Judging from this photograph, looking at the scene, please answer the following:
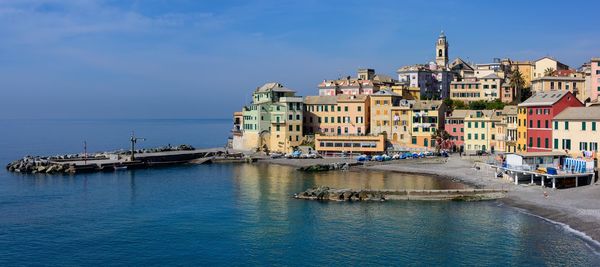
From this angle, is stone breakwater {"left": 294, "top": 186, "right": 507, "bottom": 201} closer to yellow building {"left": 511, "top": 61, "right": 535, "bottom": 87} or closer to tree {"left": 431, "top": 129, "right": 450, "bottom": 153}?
tree {"left": 431, "top": 129, "right": 450, "bottom": 153}

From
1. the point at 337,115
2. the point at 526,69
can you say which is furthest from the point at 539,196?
the point at 526,69

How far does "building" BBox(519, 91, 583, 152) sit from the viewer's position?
64938 millimetres

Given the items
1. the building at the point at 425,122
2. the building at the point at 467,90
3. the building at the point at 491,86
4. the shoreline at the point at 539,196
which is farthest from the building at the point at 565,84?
the shoreline at the point at 539,196

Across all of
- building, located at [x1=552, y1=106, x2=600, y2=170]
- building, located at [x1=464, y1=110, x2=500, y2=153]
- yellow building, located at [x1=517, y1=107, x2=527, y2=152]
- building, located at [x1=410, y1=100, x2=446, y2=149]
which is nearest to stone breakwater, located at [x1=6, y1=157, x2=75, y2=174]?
building, located at [x1=410, y1=100, x2=446, y2=149]

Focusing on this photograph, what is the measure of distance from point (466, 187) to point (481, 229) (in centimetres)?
1782

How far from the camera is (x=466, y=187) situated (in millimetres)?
60188

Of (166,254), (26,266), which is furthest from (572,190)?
(26,266)

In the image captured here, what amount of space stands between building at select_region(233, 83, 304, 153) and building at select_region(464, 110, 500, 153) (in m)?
28.2

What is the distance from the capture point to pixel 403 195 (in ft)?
184

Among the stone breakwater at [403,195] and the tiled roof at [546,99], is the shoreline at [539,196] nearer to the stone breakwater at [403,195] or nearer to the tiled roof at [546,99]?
the stone breakwater at [403,195]

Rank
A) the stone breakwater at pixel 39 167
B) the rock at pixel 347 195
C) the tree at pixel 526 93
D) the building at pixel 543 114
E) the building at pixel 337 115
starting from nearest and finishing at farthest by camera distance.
Answer: the rock at pixel 347 195 < the building at pixel 543 114 < the stone breakwater at pixel 39 167 < the building at pixel 337 115 < the tree at pixel 526 93

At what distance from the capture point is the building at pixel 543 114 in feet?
213

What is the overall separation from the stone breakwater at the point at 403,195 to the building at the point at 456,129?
36.1m

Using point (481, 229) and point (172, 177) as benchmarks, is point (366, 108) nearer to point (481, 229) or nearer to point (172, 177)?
point (172, 177)
